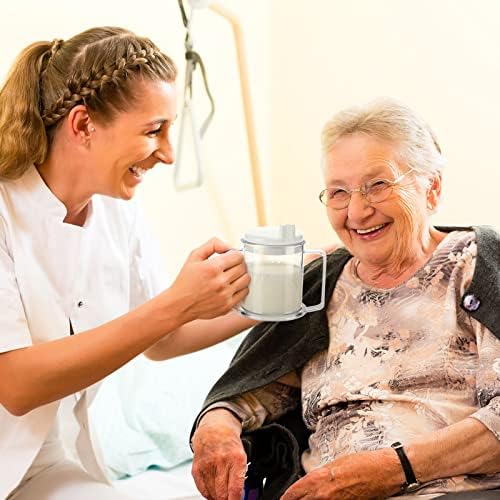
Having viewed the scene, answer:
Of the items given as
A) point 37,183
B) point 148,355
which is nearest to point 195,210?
point 148,355

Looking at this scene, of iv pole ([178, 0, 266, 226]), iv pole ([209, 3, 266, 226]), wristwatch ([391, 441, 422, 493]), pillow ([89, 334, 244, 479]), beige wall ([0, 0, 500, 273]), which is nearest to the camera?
wristwatch ([391, 441, 422, 493])

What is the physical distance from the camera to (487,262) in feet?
5.41

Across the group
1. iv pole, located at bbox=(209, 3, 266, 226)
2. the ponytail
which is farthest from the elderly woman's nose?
iv pole, located at bbox=(209, 3, 266, 226)

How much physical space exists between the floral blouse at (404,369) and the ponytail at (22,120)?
66 cm

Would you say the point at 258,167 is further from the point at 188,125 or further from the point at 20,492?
the point at 20,492

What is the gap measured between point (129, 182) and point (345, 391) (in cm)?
63

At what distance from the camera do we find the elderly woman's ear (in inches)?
69.1

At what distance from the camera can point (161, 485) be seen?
2.21 meters

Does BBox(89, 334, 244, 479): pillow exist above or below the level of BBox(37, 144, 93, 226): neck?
below

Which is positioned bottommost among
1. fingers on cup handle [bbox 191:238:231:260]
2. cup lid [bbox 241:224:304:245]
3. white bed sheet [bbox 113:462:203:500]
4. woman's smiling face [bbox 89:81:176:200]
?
white bed sheet [bbox 113:462:203:500]

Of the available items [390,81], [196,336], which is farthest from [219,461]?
[390,81]

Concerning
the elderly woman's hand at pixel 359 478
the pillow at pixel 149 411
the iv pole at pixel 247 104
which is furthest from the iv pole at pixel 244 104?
the elderly woman's hand at pixel 359 478

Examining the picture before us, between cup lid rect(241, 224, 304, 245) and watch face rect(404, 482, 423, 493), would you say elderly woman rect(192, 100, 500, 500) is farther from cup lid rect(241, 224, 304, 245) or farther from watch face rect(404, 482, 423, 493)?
cup lid rect(241, 224, 304, 245)

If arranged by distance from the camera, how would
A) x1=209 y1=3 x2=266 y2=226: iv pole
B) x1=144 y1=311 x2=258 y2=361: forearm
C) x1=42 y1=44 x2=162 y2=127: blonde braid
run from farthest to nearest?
1. x1=209 y1=3 x2=266 y2=226: iv pole
2. x1=144 y1=311 x2=258 y2=361: forearm
3. x1=42 y1=44 x2=162 y2=127: blonde braid
